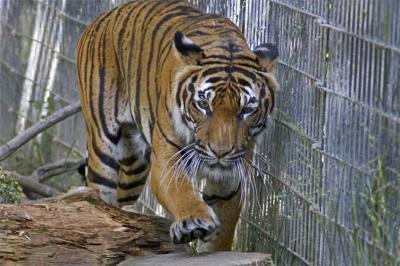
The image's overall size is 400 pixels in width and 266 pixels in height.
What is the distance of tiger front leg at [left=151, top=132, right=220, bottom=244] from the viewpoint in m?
6.60

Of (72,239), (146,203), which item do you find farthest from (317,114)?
(146,203)

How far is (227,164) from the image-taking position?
6.75 m

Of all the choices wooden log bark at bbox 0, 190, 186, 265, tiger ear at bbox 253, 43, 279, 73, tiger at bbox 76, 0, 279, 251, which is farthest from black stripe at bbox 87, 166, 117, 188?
tiger ear at bbox 253, 43, 279, 73

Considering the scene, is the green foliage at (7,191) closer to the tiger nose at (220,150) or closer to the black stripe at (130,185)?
the black stripe at (130,185)

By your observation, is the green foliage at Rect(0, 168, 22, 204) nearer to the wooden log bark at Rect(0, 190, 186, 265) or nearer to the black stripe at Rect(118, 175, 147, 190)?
the black stripe at Rect(118, 175, 147, 190)

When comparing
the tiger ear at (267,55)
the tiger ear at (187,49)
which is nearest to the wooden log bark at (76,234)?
the tiger ear at (187,49)

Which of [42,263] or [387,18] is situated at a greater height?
[387,18]

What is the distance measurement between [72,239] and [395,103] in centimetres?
184

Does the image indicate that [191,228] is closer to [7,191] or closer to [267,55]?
[267,55]

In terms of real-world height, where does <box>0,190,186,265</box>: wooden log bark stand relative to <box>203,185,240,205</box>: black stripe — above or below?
below

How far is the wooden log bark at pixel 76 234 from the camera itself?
648 centimetres

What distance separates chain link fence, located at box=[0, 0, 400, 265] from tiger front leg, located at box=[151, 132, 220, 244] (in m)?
0.53

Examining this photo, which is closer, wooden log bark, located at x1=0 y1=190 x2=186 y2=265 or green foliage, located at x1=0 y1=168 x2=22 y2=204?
wooden log bark, located at x1=0 y1=190 x2=186 y2=265

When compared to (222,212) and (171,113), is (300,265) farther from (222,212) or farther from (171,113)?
(171,113)
